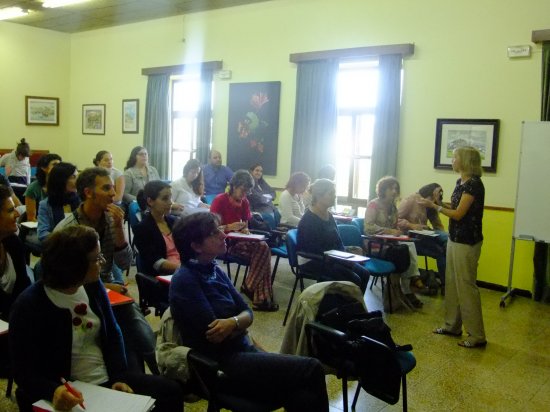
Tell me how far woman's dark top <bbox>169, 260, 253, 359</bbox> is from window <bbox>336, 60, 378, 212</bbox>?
476cm

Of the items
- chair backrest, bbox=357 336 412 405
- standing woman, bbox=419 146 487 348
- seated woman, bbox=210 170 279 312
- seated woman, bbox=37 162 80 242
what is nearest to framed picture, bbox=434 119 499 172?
standing woman, bbox=419 146 487 348

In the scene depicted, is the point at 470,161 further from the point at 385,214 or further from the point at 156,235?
the point at 156,235

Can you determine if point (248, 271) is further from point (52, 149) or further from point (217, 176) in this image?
point (52, 149)

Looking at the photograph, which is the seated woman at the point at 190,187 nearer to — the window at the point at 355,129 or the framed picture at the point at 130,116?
the window at the point at 355,129

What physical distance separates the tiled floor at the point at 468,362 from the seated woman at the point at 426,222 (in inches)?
19.5

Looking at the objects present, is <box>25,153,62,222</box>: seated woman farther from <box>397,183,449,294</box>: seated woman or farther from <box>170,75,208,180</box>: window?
<box>170,75,208,180</box>: window

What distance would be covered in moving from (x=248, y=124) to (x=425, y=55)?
2778 mm

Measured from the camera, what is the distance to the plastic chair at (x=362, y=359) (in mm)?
2385

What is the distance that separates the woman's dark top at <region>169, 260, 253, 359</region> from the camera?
2.13m

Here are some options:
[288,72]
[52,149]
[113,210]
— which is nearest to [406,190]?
[288,72]

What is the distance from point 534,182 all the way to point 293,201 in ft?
7.95

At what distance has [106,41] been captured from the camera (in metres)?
9.88

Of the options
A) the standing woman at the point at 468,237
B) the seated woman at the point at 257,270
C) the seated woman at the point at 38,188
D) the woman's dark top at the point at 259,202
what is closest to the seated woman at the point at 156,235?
the seated woman at the point at 257,270

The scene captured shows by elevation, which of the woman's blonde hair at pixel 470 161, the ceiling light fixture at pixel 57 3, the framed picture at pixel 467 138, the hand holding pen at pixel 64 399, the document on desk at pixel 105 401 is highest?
the ceiling light fixture at pixel 57 3
